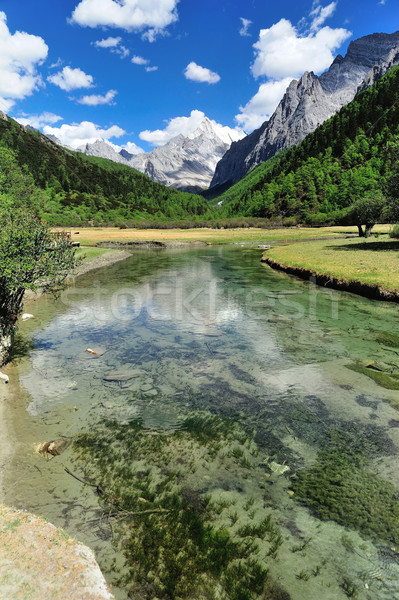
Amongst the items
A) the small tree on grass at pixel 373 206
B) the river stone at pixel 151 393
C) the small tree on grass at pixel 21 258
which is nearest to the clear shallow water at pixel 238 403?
the river stone at pixel 151 393

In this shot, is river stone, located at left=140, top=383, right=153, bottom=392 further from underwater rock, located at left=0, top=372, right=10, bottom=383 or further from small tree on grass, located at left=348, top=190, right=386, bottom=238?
small tree on grass, located at left=348, top=190, right=386, bottom=238

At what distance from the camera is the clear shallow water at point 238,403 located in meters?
6.49

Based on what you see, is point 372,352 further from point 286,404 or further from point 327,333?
point 286,404

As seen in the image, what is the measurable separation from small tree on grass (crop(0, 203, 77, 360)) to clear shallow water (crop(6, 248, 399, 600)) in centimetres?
291

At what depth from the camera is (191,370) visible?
14742 millimetres

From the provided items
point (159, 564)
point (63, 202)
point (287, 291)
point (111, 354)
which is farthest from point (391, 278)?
point (63, 202)

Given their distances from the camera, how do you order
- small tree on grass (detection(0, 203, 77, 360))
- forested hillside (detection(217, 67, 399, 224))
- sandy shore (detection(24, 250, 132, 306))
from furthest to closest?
1. forested hillside (detection(217, 67, 399, 224))
2. sandy shore (detection(24, 250, 132, 306))
3. small tree on grass (detection(0, 203, 77, 360))

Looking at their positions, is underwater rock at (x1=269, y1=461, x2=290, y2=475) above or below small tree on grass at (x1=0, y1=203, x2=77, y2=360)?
below

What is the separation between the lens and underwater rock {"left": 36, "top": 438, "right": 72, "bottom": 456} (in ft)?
29.6

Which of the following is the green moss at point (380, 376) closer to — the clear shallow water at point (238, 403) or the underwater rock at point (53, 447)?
the clear shallow water at point (238, 403)

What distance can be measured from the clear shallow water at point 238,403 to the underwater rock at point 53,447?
302mm

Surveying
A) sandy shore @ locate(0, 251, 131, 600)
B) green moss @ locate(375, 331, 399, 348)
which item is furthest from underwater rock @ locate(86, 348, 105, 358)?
green moss @ locate(375, 331, 399, 348)

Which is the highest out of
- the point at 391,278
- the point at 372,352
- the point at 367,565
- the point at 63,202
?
the point at 63,202

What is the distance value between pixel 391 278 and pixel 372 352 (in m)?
15.1
